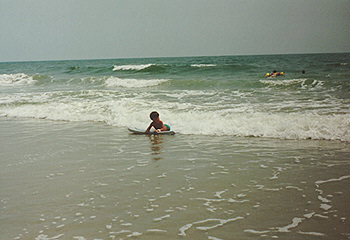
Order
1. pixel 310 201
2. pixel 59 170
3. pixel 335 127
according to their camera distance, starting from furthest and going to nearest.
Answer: pixel 335 127 → pixel 59 170 → pixel 310 201

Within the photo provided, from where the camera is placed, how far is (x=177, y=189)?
430 centimetres

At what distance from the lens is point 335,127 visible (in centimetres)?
742

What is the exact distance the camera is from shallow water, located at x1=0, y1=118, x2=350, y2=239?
323 cm

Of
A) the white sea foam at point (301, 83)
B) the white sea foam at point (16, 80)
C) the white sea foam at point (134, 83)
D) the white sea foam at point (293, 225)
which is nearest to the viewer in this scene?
the white sea foam at point (293, 225)

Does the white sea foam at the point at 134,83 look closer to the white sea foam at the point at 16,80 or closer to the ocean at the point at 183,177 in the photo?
the white sea foam at the point at 16,80

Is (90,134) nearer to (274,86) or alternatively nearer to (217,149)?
(217,149)

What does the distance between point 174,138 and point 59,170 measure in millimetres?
3111

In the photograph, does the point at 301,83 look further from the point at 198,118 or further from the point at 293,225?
the point at 293,225

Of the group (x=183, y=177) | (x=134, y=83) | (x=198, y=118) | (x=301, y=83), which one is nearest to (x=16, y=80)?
(x=134, y=83)

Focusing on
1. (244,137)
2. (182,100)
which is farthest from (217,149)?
(182,100)

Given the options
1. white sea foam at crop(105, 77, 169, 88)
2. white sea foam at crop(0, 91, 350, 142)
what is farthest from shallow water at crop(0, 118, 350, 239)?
white sea foam at crop(105, 77, 169, 88)

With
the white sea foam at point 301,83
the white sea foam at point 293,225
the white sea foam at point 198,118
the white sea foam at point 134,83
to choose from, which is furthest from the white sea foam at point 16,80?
the white sea foam at point 293,225

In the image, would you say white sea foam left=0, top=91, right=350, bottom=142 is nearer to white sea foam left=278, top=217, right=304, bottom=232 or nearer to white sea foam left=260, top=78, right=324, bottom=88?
white sea foam left=278, top=217, right=304, bottom=232

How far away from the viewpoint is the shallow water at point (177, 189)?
3227 millimetres
